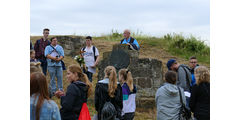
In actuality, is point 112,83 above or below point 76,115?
above

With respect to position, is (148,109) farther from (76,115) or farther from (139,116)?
(76,115)

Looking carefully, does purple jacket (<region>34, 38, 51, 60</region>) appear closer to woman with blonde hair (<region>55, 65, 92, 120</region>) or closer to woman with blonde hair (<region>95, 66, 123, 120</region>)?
woman with blonde hair (<region>95, 66, 123, 120</region>)

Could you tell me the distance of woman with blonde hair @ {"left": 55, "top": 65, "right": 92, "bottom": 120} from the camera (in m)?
4.11

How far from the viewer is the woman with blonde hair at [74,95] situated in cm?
411

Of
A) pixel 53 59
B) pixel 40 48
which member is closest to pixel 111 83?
pixel 53 59

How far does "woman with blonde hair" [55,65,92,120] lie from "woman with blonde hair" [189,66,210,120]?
1.68 meters

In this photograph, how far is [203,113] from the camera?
4.59 metres

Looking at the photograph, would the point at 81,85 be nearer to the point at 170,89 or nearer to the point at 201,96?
the point at 170,89

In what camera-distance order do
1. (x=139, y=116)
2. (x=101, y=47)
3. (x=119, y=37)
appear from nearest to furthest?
(x=139, y=116) → (x=101, y=47) → (x=119, y=37)

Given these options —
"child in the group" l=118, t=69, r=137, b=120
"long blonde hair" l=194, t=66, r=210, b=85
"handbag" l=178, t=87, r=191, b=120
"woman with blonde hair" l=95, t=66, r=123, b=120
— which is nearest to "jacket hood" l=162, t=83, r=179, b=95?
"handbag" l=178, t=87, r=191, b=120

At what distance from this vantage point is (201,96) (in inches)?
181

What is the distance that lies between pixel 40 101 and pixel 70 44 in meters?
11.3

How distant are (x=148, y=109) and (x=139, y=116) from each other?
0.62 m

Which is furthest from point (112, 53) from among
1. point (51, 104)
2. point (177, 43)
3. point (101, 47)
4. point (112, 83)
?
point (177, 43)
